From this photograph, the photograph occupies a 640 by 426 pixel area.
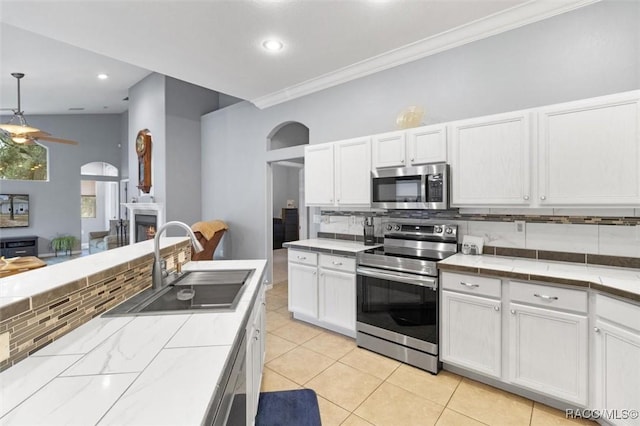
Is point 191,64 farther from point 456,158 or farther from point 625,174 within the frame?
point 625,174

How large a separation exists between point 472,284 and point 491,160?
0.99 metres

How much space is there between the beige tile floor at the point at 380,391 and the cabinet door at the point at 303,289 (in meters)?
0.38

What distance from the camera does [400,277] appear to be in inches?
98.0

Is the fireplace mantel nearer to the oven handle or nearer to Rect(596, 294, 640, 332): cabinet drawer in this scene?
the oven handle

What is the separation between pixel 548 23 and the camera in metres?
2.37

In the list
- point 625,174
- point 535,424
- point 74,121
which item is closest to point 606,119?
point 625,174

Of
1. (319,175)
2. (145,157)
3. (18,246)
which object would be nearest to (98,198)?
(18,246)

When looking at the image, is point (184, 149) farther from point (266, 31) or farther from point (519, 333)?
point (519, 333)

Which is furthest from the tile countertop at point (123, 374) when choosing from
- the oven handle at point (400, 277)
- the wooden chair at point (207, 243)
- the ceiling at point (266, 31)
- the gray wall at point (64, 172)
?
the gray wall at point (64, 172)

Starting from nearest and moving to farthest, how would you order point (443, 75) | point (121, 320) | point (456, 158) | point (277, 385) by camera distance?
point (121, 320) < point (277, 385) < point (456, 158) < point (443, 75)

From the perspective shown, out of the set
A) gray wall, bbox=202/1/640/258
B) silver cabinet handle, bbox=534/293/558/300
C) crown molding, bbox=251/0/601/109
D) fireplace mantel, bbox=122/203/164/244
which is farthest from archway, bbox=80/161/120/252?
silver cabinet handle, bbox=534/293/558/300

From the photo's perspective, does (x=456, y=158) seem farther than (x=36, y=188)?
No

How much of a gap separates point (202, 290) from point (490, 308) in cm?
199

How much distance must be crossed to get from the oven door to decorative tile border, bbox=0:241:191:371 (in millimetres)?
1843
